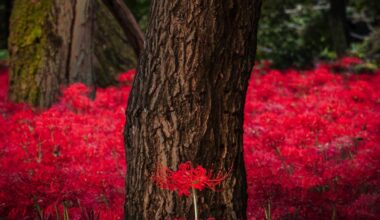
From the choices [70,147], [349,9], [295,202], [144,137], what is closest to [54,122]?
[70,147]

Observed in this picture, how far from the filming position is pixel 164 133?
107 inches

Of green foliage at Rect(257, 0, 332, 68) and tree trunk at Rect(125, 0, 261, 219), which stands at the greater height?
green foliage at Rect(257, 0, 332, 68)

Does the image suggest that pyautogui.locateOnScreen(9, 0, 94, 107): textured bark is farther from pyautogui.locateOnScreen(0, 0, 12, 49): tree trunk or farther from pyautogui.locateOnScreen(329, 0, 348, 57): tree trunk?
pyautogui.locateOnScreen(0, 0, 12, 49): tree trunk

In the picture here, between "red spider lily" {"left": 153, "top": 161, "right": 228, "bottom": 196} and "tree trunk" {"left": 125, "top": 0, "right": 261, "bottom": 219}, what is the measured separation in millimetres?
67

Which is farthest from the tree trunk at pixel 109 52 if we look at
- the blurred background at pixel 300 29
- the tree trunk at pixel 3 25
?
the tree trunk at pixel 3 25

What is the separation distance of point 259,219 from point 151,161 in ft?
2.73

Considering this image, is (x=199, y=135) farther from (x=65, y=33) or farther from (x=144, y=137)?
(x=65, y=33)

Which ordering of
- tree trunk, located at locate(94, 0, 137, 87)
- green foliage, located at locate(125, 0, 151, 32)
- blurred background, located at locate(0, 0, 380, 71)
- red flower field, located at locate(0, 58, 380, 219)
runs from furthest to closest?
green foliage, located at locate(125, 0, 151, 32), blurred background, located at locate(0, 0, 380, 71), tree trunk, located at locate(94, 0, 137, 87), red flower field, located at locate(0, 58, 380, 219)

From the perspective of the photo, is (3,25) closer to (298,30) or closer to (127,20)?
(298,30)

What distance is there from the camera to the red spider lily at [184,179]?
239cm

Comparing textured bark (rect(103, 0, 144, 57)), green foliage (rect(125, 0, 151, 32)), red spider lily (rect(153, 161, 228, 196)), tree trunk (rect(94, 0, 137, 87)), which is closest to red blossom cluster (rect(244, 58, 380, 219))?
red spider lily (rect(153, 161, 228, 196))

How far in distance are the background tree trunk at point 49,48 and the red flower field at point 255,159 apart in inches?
11.7

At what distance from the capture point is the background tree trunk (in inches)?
247

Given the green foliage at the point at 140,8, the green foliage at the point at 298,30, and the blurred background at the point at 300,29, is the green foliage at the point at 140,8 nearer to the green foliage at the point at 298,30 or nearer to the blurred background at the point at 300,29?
the blurred background at the point at 300,29
